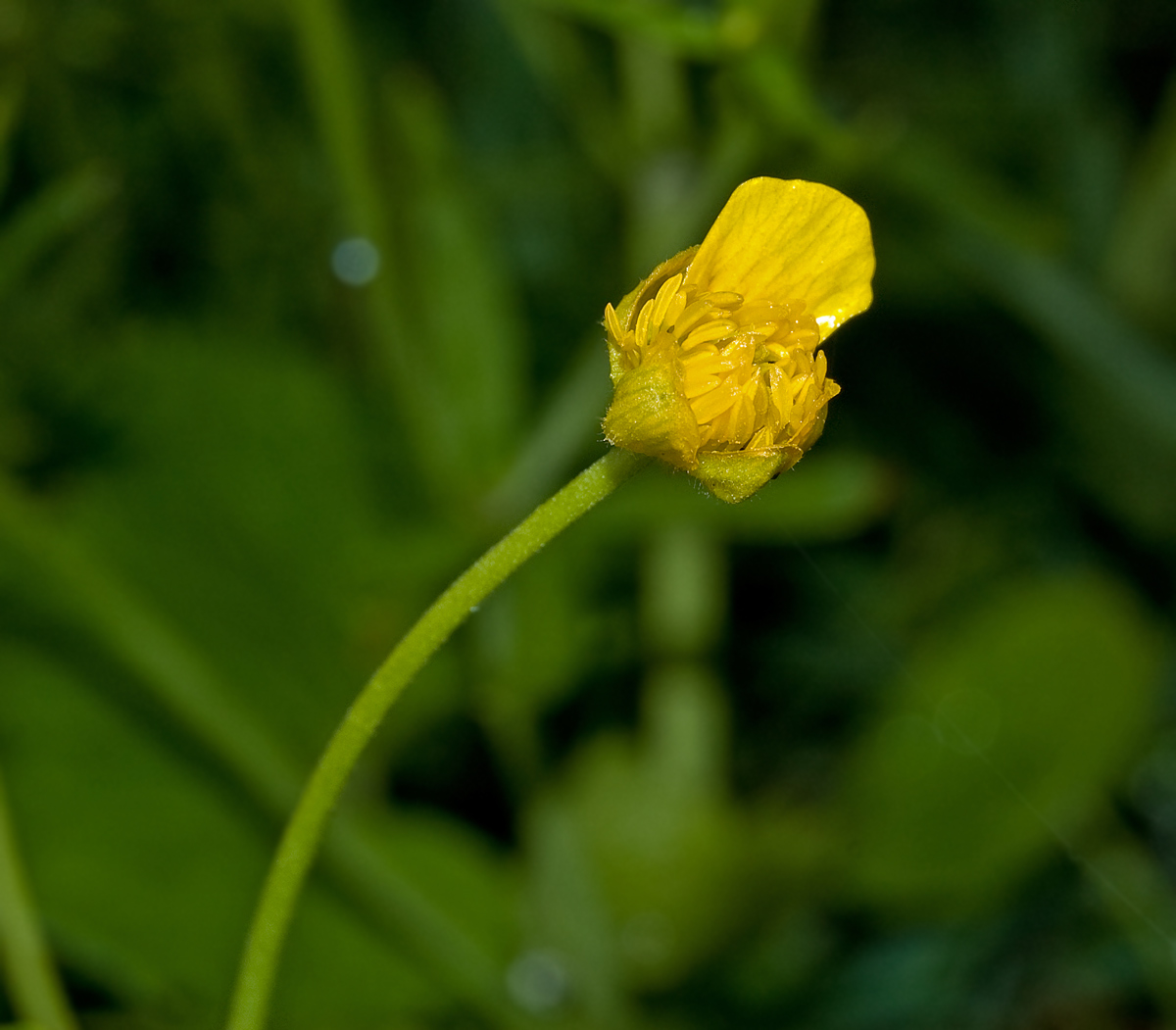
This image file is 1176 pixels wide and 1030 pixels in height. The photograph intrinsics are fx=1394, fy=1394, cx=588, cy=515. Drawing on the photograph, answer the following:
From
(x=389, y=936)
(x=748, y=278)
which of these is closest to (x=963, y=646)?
(x=389, y=936)

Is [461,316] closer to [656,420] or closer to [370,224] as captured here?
[370,224]

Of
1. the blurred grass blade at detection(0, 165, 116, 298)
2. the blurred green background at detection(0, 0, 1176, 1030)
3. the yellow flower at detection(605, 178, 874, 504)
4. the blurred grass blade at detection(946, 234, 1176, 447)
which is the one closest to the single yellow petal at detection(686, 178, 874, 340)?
the yellow flower at detection(605, 178, 874, 504)

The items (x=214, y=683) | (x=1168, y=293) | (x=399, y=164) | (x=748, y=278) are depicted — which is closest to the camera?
(x=748, y=278)

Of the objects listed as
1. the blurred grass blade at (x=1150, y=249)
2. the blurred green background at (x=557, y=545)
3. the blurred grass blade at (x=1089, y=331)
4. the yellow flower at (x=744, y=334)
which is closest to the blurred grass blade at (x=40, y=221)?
the blurred green background at (x=557, y=545)

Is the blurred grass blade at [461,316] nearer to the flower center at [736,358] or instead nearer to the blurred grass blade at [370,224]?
the blurred grass blade at [370,224]

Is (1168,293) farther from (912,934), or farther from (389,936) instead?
(389,936)

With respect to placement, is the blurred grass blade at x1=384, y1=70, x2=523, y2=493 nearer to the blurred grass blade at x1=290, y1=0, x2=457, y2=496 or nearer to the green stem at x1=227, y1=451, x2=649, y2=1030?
the blurred grass blade at x1=290, y1=0, x2=457, y2=496
